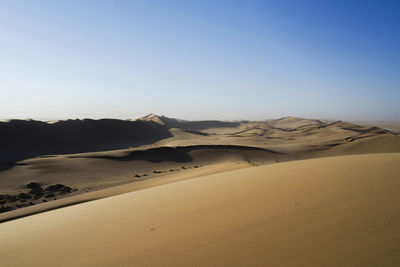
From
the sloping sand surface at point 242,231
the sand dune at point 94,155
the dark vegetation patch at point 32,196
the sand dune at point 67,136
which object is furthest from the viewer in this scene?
the sand dune at point 67,136

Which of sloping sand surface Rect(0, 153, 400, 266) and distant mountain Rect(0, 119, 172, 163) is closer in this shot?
sloping sand surface Rect(0, 153, 400, 266)

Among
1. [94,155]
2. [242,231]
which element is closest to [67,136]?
[94,155]

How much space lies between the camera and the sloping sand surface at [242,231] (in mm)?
1824

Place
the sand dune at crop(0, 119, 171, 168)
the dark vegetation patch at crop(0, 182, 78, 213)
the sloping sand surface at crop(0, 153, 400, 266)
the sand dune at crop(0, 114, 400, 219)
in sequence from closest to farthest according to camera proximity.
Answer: the sloping sand surface at crop(0, 153, 400, 266) → the dark vegetation patch at crop(0, 182, 78, 213) → the sand dune at crop(0, 114, 400, 219) → the sand dune at crop(0, 119, 171, 168)

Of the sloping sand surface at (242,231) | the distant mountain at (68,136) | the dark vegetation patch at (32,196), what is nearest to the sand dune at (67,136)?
the distant mountain at (68,136)

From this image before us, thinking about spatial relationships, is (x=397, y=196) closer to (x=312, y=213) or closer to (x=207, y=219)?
(x=312, y=213)

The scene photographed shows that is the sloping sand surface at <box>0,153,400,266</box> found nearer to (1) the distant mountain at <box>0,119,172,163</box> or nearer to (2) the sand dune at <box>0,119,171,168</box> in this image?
(2) the sand dune at <box>0,119,171,168</box>

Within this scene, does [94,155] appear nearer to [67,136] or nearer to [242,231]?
[67,136]

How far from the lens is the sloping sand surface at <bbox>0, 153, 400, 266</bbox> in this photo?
5.98ft

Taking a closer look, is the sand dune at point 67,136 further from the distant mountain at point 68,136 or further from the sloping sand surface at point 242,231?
the sloping sand surface at point 242,231

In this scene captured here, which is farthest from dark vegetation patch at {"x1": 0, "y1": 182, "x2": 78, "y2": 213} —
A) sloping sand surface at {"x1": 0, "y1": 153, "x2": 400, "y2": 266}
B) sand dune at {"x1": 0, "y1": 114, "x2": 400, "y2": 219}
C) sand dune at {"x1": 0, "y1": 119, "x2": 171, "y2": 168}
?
sand dune at {"x1": 0, "y1": 119, "x2": 171, "y2": 168}

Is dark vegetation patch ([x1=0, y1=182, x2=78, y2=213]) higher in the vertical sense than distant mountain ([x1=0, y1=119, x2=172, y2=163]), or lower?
lower

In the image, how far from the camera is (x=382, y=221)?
2.15 metres

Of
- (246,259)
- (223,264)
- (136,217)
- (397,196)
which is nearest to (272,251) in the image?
(246,259)
